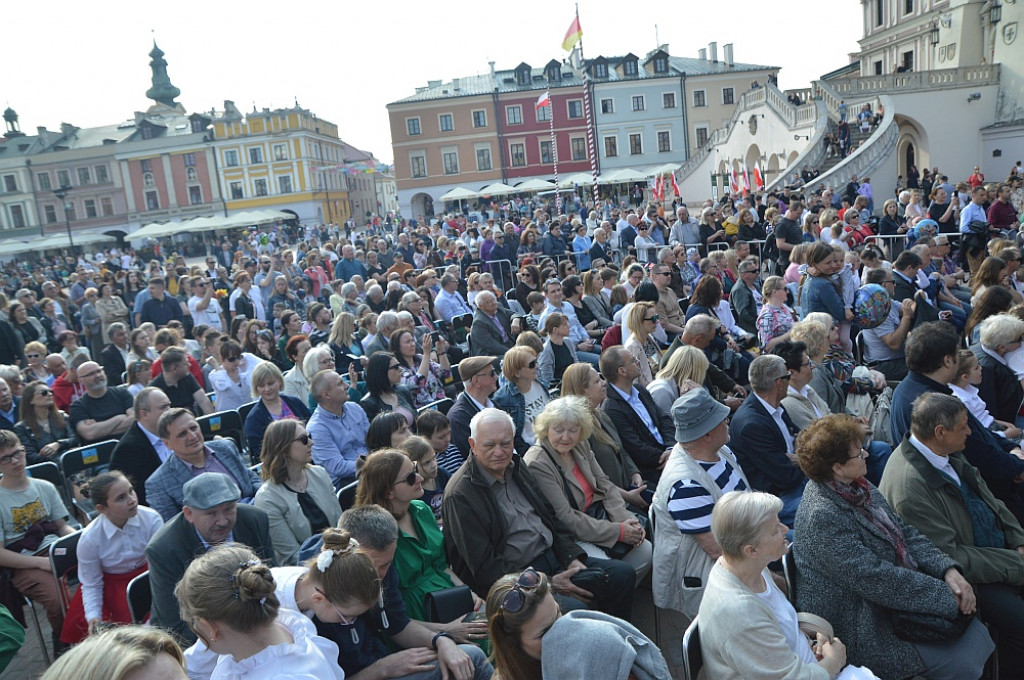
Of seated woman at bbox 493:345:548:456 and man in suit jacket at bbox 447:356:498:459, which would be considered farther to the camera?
seated woman at bbox 493:345:548:456

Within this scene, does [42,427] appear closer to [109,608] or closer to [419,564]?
[109,608]

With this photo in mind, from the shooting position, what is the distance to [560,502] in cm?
419

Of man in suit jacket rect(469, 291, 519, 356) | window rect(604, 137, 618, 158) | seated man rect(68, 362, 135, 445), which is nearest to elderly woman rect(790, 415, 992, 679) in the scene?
man in suit jacket rect(469, 291, 519, 356)

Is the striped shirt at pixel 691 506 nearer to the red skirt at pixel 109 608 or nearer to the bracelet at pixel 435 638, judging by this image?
the bracelet at pixel 435 638

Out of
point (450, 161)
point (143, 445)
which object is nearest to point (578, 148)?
point (450, 161)

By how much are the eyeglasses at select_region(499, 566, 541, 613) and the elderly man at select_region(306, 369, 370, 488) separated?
9.56 ft

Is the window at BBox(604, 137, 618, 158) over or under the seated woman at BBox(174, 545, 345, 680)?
over

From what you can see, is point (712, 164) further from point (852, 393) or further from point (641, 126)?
point (852, 393)

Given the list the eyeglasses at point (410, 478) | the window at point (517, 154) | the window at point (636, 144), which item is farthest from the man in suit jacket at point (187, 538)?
the window at point (517, 154)

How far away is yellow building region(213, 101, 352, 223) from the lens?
203 feet

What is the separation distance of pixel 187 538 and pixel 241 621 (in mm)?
1220

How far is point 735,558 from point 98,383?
587 centimetres

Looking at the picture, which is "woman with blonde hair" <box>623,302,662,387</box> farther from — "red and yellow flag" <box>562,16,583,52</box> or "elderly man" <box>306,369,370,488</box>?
"red and yellow flag" <box>562,16,583,52</box>

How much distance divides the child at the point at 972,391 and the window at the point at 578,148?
172 feet
